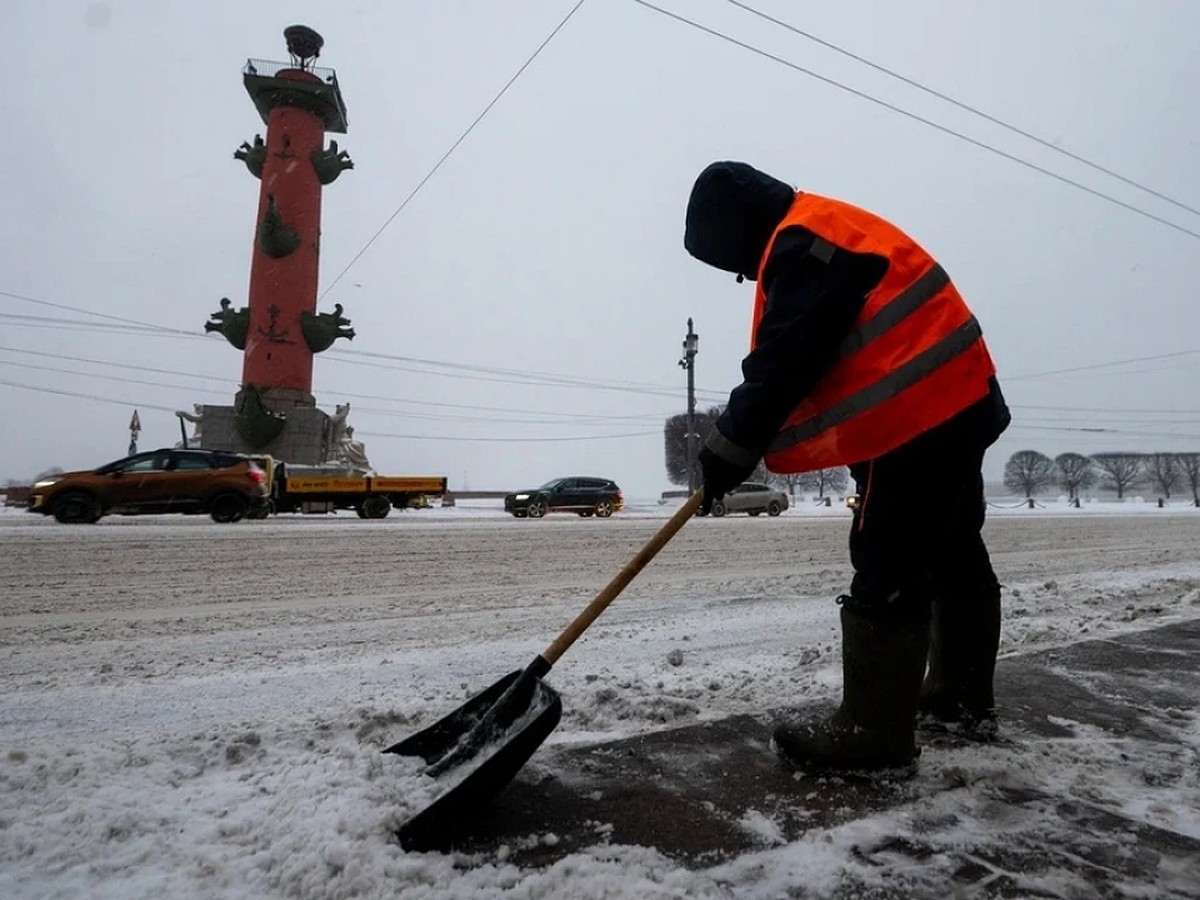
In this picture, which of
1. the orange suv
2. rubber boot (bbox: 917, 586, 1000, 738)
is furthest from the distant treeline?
rubber boot (bbox: 917, 586, 1000, 738)

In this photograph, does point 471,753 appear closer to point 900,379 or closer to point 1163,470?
point 900,379

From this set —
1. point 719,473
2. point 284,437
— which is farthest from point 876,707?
point 284,437

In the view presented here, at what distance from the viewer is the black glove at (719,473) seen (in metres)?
2.05

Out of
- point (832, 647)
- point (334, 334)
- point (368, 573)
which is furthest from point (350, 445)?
point (832, 647)

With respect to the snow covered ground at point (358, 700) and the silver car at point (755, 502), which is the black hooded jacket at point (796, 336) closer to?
the snow covered ground at point (358, 700)

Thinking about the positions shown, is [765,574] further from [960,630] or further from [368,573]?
[960,630]

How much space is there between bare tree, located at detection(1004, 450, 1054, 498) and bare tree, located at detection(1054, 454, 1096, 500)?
0.94 metres

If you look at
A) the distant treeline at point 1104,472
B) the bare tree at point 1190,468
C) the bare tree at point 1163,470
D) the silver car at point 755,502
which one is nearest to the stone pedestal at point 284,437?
the silver car at point 755,502

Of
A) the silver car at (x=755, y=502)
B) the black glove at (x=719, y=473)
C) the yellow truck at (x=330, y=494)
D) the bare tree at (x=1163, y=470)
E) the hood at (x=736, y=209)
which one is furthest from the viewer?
the bare tree at (x=1163, y=470)

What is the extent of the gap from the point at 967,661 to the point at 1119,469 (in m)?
91.0

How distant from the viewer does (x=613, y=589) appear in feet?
7.28

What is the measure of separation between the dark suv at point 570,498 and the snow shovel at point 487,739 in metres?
20.1

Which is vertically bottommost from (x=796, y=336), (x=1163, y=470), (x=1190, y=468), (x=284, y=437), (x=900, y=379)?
(x=900, y=379)

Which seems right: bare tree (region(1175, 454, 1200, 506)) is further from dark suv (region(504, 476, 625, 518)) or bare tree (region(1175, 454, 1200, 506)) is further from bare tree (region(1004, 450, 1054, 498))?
dark suv (region(504, 476, 625, 518))
